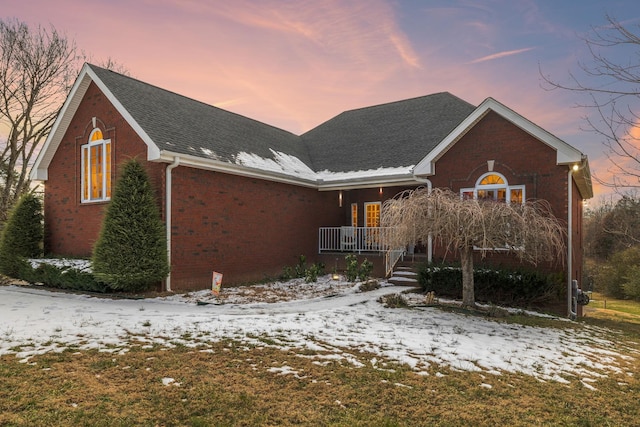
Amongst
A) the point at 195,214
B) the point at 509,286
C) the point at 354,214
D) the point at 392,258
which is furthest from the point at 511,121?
the point at 195,214

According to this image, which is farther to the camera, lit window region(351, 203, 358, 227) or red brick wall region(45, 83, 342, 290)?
lit window region(351, 203, 358, 227)

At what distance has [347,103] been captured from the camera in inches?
990

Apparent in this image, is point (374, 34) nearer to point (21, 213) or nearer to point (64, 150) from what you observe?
point (64, 150)

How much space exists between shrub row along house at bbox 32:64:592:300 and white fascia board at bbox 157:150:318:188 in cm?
4

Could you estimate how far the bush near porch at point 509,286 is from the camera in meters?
10.1

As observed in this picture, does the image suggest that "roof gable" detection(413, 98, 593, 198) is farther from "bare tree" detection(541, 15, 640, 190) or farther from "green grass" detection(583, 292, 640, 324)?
"green grass" detection(583, 292, 640, 324)

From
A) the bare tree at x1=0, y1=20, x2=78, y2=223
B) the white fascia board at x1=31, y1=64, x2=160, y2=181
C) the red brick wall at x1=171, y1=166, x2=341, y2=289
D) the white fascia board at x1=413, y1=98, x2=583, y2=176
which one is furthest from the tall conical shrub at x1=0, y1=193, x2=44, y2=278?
the white fascia board at x1=413, y1=98, x2=583, y2=176

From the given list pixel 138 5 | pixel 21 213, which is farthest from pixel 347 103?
pixel 21 213

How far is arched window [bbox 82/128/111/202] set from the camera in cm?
1243

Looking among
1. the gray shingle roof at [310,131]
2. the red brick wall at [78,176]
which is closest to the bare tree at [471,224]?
the gray shingle roof at [310,131]

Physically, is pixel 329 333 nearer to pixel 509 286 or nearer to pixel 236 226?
pixel 509 286

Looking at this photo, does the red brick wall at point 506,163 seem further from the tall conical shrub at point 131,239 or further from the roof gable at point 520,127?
the tall conical shrub at point 131,239

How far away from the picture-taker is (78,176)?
13031 millimetres

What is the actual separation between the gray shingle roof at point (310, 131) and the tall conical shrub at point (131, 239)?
4.70 ft
